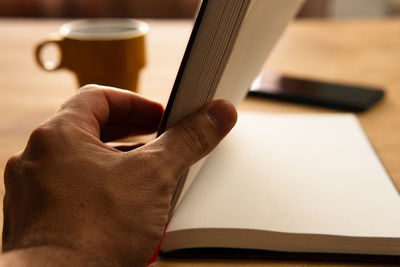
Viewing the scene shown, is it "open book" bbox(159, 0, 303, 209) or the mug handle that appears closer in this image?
"open book" bbox(159, 0, 303, 209)

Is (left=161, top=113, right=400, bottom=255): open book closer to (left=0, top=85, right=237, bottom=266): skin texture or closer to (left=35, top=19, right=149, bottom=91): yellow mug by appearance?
(left=0, top=85, right=237, bottom=266): skin texture

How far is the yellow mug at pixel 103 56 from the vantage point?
0.63 metres

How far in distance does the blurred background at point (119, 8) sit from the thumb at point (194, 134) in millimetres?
1601

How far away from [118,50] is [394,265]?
46 centimetres

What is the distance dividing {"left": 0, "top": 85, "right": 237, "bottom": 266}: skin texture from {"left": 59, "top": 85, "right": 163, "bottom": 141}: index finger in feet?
0.04

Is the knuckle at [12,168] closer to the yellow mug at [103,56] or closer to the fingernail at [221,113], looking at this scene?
the fingernail at [221,113]

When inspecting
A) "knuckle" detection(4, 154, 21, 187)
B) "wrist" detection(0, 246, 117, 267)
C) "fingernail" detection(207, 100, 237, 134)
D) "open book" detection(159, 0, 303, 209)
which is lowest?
"wrist" detection(0, 246, 117, 267)

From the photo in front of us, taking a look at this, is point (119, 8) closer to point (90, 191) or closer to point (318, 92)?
point (318, 92)

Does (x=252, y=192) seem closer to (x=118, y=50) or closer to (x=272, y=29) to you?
(x=272, y=29)

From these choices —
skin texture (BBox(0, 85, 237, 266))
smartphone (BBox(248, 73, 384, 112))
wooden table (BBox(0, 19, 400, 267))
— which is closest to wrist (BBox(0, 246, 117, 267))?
skin texture (BBox(0, 85, 237, 266))

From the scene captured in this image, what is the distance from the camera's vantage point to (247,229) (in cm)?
42

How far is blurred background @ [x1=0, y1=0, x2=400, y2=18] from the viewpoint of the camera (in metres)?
1.91

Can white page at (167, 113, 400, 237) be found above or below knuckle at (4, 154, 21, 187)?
above

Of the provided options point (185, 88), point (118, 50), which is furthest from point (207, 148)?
point (118, 50)
